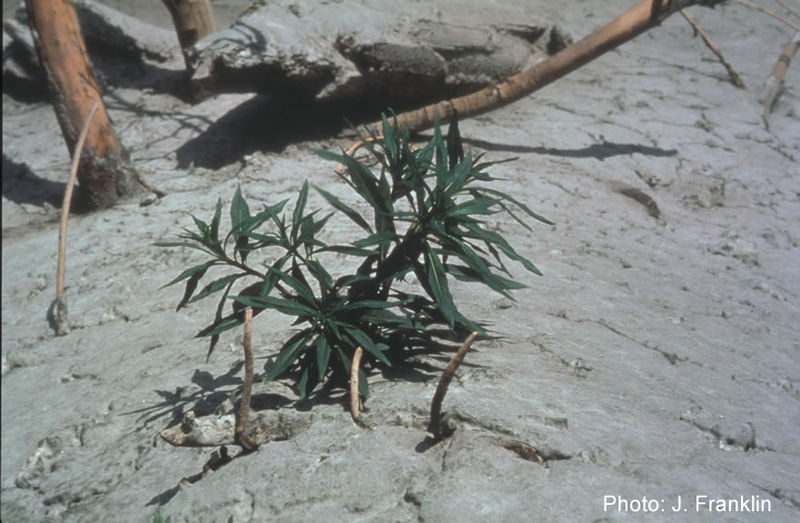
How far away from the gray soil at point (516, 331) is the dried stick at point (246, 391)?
0.14 feet

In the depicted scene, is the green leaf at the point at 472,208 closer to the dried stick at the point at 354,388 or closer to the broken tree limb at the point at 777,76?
the dried stick at the point at 354,388

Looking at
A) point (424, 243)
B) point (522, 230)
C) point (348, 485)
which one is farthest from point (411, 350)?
point (522, 230)

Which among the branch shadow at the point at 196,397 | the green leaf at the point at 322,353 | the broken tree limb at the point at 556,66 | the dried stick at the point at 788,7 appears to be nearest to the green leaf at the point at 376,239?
the green leaf at the point at 322,353

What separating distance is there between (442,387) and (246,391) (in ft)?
1.39

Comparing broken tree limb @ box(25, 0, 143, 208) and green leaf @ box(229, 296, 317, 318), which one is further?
broken tree limb @ box(25, 0, 143, 208)

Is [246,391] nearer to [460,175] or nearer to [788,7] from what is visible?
[460,175]

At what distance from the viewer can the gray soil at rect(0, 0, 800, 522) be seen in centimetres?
151

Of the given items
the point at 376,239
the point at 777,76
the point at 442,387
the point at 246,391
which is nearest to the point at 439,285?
the point at 376,239

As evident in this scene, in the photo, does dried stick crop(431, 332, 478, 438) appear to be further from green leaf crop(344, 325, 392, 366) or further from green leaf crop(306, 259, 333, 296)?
green leaf crop(306, 259, 333, 296)

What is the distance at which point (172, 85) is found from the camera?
4.84 metres

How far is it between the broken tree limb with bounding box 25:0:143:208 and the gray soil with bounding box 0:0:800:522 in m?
0.15

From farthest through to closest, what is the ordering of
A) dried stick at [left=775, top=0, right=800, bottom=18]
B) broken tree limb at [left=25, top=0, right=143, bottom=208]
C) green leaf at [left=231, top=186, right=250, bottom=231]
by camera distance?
1. dried stick at [left=775, top=0, right=800, bottom=18]
2. broken tree limb at [left=25, top=0, right=143, bottom=208]
3. green leaf at [left=231, top=186, right=250, bottom=231]

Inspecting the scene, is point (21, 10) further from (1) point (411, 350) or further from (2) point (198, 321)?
(1) point (411, 350)

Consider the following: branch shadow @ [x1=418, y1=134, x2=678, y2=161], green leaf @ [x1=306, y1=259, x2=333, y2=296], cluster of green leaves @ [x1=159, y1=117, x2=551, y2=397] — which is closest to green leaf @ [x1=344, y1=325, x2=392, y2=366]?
cluster of green leaves @ [x1=159, y1=117, x2=551, y2=397]
